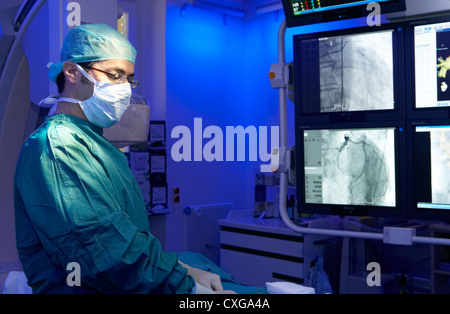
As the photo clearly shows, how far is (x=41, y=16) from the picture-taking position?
232 centimetres

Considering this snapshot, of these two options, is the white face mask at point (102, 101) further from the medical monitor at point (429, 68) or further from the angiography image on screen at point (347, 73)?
the medical monitor at point (429, 68)

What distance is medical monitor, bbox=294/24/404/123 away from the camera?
2.32m

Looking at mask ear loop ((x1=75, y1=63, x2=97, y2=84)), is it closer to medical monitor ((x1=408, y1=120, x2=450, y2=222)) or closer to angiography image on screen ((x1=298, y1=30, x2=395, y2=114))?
angiography image on screen ((x1=298, y1=30, x2=395, y2=114))

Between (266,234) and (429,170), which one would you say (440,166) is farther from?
(266,234)

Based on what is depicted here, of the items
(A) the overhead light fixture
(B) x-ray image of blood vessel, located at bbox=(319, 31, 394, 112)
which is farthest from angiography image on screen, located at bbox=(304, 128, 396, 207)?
(A) the overhead light fixture

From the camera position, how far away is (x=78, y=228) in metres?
1.28

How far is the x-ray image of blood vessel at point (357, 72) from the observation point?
7.67 ft

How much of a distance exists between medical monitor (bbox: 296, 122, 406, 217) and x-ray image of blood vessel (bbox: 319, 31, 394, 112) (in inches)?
4.6

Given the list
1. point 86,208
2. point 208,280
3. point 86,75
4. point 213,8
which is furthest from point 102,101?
point 213,8

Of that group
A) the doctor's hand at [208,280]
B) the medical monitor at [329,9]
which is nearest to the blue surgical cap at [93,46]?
the doctor's hand at [208,280]

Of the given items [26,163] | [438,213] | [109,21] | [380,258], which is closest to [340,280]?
[380,258]

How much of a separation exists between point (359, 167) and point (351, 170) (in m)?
0.04

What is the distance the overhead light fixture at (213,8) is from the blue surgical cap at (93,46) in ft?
8.97
